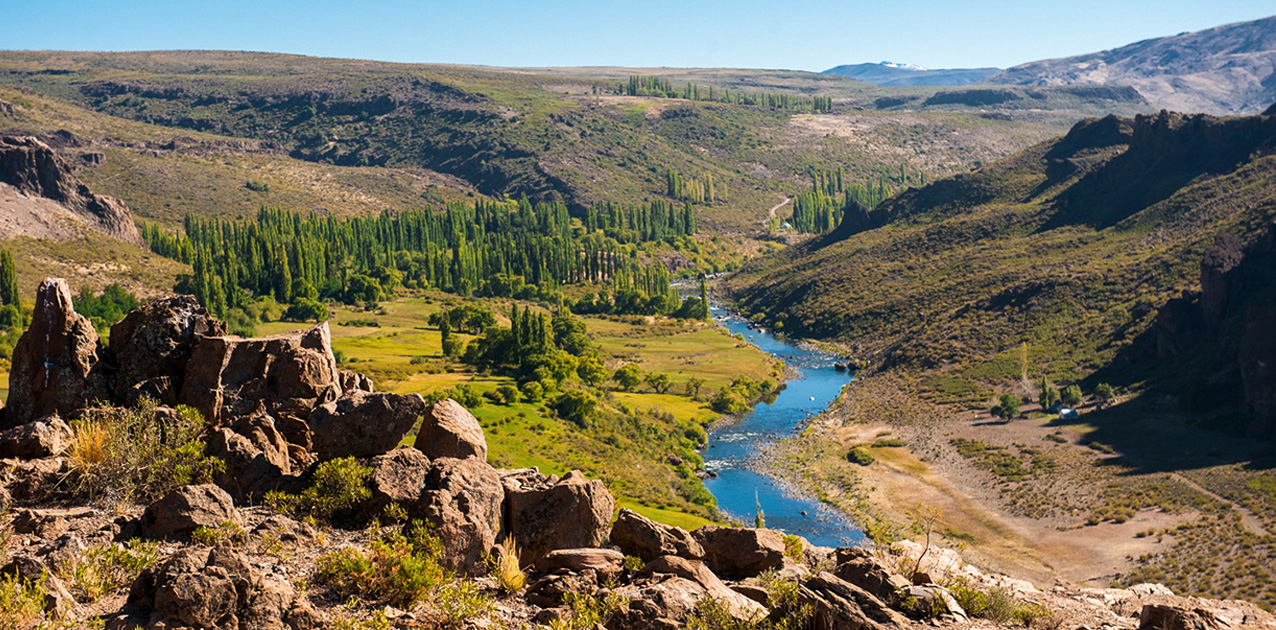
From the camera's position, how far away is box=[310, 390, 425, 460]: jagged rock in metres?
24.7

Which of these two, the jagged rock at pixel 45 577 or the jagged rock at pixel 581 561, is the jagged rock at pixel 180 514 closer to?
the jagged rock at pixel 45 577

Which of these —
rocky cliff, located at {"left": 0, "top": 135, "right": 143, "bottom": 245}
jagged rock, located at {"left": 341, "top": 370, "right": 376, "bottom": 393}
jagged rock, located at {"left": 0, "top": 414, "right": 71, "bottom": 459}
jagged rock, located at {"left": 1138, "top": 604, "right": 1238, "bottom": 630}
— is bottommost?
rocky cliff, located at {"left": 0, "top": 135, "right": 143, "bottom": 245}

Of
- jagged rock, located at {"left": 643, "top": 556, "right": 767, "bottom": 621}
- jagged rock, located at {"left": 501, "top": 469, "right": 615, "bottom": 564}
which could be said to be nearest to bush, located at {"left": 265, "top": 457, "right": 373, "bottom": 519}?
jagged rock, located at {"left": 501, "top": 469, "right": 615, "bottom": 564}

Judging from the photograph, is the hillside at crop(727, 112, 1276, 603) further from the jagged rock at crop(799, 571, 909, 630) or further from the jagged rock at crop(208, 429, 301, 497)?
the jagged rock at crop(208, 429, 301, 497)

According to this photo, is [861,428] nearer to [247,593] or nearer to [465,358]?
[465,358]

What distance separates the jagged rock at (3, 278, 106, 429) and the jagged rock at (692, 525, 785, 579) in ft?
51.5

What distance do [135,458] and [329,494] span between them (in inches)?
168

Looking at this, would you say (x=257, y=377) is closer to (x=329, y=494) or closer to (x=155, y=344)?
(x=155, y=344)

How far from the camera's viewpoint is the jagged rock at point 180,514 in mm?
19547

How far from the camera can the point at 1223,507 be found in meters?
84.1

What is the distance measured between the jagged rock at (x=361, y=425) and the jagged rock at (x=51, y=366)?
5770 mm

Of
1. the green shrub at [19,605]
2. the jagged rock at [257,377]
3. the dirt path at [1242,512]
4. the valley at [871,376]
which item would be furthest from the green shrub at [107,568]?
the dirt path at [1242,512]

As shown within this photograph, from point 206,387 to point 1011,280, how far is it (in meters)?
153

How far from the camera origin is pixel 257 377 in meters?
25.8
